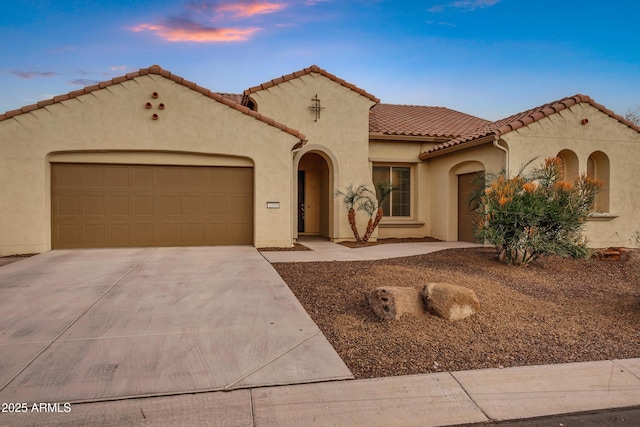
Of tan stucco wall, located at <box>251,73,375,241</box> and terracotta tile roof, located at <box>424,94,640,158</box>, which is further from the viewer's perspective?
tan stucco wall, located at <box>251,73,375,241</box>

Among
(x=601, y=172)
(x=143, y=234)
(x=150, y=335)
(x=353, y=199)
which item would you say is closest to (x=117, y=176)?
(x=143, y=234)

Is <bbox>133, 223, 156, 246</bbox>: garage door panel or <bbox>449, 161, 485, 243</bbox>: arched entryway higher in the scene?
<bbox>449, 161, 485, 243</bbox>: arched entryway

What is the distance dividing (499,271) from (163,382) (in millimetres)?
7216

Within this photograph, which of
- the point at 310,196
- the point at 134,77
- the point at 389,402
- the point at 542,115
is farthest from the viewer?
the point at 310,196

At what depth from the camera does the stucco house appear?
10969 mm

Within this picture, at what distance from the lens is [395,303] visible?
17.2ft

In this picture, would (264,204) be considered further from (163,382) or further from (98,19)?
(163,382)

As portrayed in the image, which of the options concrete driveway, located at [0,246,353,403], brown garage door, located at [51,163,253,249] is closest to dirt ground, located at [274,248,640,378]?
concrete driveway, located at [0,246,353,403]

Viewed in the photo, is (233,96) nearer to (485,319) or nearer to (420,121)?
(420,121)

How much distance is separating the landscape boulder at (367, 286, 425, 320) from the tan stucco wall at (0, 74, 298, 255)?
23.3 ft

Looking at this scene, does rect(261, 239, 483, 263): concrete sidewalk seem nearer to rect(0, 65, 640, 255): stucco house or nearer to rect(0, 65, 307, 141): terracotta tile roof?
rect(0, 65, 640, 255): stucco house

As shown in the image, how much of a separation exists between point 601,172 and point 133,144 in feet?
47.7

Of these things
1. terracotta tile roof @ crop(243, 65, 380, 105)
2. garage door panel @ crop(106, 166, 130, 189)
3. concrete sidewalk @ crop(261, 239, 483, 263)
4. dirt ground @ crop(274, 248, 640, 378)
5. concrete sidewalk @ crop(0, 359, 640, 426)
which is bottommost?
concrete sidewalk @ crop(0, 359, 640, 426)

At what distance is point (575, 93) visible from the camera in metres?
12.9
